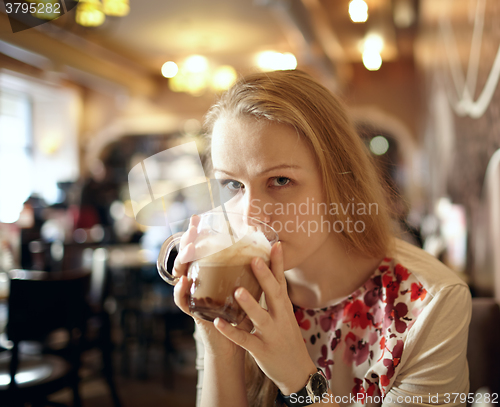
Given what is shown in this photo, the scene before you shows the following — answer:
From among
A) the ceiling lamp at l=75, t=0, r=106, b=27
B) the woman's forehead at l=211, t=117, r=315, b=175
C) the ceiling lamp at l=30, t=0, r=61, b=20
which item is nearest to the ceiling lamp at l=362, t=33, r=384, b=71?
the ceiling lamp at l=75, t=0, r=106, b=27

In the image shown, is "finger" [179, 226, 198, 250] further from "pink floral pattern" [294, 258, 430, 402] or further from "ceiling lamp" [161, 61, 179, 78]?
"ceiling lamp" [161, 61, 179, 78]

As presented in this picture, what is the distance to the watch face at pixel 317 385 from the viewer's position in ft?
Result: 2.85

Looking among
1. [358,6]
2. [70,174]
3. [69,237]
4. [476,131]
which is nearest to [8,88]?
[70,174]

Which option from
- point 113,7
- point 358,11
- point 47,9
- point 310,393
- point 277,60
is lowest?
point 310,393

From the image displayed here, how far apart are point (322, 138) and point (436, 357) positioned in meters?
0.60

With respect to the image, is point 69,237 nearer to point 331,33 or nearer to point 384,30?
point 331,33

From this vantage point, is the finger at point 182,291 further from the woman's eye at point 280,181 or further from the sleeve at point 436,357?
the sleeve at point 436,357

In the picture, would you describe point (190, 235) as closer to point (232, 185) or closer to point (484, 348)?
point (232, 185)

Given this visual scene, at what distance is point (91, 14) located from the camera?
4660mm

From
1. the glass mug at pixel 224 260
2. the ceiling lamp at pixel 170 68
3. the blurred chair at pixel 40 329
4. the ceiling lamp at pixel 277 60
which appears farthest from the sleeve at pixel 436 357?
the ceiling lamp at pixel 170 68

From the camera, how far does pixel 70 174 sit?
1013 cm

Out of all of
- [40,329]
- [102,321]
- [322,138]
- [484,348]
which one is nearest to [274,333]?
[322,138]

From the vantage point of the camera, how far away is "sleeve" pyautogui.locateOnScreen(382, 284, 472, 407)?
3.07 ft

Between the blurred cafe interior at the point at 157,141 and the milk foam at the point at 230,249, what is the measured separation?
0.18 metres
